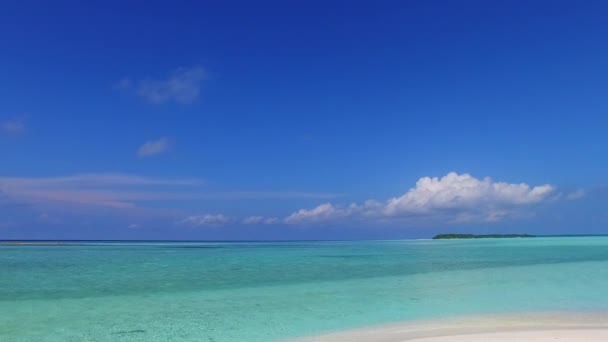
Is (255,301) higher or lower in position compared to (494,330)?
lower

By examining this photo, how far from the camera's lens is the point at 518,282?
18.4 meters

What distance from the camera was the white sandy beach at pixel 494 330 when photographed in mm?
8562

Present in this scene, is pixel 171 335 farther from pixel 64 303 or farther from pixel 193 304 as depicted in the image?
pixel 64 303

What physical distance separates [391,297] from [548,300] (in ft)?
15.0

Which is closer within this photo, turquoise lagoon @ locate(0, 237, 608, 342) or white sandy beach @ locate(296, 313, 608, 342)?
white sandy beach @ locate(296, 313, 608, 342)

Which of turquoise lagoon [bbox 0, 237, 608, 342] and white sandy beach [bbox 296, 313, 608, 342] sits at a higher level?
white sandy beach [bbox 296, 313, 608, 342]

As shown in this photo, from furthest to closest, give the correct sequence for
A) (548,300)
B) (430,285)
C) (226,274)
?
(226,274)
(430,285)
(548,300)

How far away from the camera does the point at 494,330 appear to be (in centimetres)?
963

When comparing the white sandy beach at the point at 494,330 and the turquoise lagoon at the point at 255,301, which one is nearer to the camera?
the white sandy beach at the point at 494,330

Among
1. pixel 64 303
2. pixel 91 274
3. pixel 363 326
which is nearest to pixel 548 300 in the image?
pixel 363 326

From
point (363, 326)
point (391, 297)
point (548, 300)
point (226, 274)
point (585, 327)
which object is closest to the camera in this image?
point (585, 327)

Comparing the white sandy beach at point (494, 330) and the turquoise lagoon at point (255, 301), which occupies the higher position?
the white sandy beach at point (494, 330)

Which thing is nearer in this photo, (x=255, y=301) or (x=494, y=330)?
(x=494, y=330)

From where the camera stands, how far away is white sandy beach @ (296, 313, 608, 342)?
8562 mm
